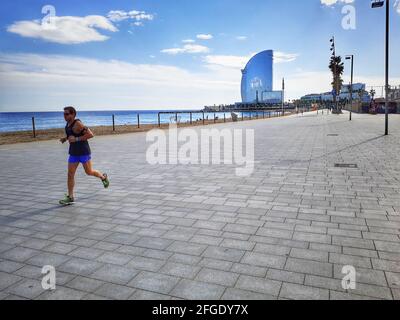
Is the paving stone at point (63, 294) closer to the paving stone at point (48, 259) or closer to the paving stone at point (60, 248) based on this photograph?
the paving stone at point (48, 259)

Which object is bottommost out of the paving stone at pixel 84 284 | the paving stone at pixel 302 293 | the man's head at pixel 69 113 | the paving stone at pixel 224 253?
the paving stone at pixel 302 293

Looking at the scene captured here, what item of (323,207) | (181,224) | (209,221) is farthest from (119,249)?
(323,207)

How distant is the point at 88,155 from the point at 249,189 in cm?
313

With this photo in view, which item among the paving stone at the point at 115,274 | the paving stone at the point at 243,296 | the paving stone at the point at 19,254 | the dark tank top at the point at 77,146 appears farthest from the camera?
the dark tank top at the point at 77,146

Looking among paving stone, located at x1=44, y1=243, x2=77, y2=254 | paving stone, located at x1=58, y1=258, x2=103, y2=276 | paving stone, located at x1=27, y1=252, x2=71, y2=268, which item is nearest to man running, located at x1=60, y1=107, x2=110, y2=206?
paving stone, located at x1=44, y1=243, x2=77, y2=254

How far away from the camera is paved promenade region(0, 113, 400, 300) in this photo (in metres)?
3.21

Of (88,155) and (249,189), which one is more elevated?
(88,155)

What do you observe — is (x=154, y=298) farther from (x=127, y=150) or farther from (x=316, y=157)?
(x=127, y=150)

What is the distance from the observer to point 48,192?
7.00 meters

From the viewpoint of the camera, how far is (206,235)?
4.48 metres

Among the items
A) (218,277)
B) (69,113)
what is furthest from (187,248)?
(69,113)

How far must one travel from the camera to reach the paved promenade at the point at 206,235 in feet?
10.5

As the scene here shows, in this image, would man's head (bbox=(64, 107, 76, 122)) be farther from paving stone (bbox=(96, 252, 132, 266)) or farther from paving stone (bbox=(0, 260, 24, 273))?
paving stone (bbox=(96, 252, 132, 266))

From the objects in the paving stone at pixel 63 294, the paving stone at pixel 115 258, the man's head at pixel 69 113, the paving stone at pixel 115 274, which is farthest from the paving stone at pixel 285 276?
the man's head at pixel 69 113
